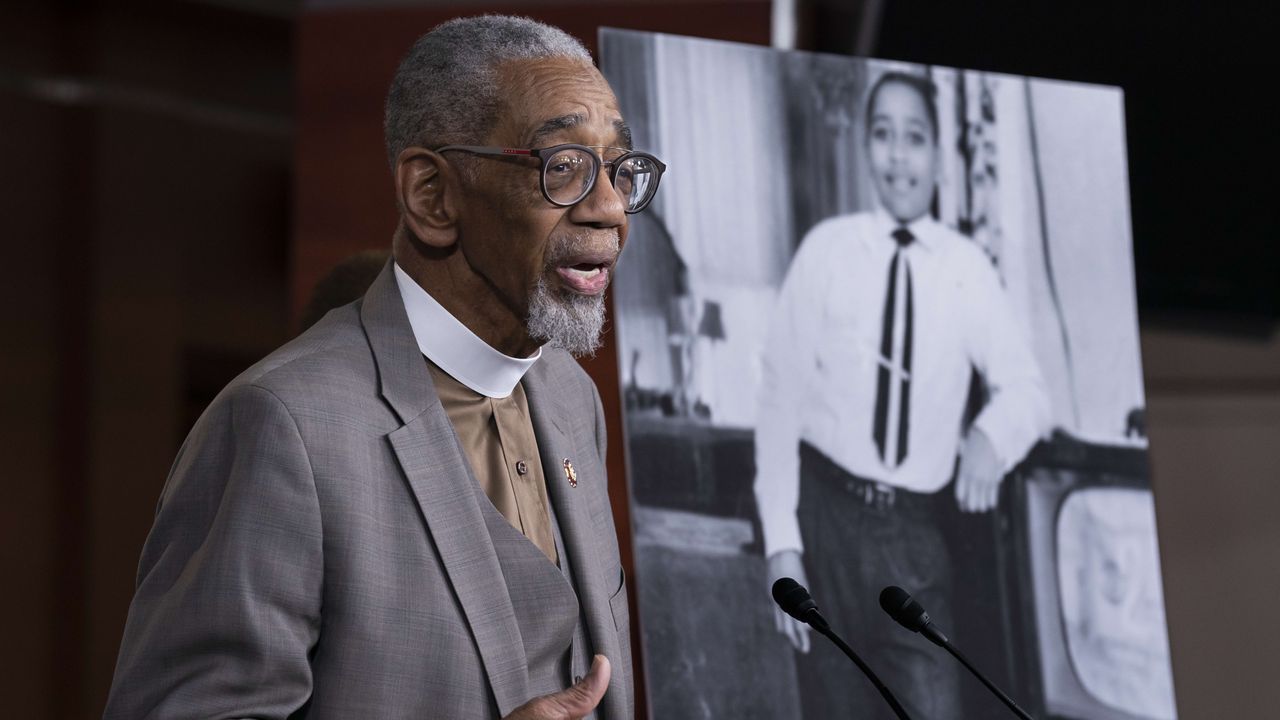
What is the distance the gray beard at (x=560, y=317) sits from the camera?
1.39 meters

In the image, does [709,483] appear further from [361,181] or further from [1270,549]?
[1270,549]

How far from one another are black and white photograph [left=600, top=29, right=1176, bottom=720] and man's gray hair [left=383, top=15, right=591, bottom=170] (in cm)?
59

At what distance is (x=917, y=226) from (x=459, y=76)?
1.03 meters

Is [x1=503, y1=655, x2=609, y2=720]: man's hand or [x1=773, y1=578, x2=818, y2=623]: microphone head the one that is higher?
[x1=773, y1=578, x2=818, y2=623]: microphone head

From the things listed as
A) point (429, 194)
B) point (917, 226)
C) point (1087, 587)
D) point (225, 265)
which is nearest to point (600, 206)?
point (429, 194)

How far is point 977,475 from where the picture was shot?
2.14m

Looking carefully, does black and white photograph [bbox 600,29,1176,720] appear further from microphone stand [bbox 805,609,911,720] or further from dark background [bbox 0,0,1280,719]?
dark background [bbox 0,0,1280,719]

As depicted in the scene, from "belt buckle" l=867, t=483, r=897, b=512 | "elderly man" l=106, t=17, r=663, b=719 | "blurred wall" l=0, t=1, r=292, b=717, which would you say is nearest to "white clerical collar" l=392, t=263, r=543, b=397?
"elderly man" l=106, t=17, r=663, b=719

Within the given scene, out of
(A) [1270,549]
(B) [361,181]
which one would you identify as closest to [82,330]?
(B) [361,181]

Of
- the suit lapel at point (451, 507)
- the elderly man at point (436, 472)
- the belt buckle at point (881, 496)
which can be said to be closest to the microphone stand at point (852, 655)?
the elderly man at point (436, 472)

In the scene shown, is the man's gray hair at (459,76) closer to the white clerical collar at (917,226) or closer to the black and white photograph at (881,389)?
the black and white photograph at (881,389)

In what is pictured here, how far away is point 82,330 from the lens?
4953 millimetres

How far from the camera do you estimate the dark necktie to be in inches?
82.5

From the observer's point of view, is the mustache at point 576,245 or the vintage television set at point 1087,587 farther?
the vintage television set at point 1087,587
